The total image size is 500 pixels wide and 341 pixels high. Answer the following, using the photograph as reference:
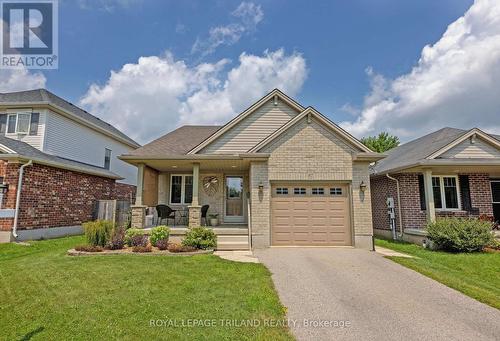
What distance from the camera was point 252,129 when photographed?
38.3ft

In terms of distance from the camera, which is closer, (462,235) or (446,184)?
(462,235)

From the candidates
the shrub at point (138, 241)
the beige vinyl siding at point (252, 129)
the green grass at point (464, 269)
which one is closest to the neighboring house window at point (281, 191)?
the beige vinyl siding at point (252, 129)

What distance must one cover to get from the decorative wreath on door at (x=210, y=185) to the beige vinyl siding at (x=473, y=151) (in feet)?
34.1

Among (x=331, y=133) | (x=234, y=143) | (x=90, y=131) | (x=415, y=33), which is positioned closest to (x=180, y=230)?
(x=234, y=143)

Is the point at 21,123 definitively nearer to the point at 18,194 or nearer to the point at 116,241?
the point at 18,194

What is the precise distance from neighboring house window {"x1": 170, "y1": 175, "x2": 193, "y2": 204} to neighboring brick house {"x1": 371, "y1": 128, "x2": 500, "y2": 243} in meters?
9.78

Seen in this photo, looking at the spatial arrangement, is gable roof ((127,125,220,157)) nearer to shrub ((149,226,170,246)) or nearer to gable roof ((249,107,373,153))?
shrub ((149,226,170,246))

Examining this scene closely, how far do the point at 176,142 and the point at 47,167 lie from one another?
580 cm

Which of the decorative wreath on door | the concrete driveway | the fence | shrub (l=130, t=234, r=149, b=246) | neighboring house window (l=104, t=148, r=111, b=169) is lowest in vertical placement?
the concrete driveway

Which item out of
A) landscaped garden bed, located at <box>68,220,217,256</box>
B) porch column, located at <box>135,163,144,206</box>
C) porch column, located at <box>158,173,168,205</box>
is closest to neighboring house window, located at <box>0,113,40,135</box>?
porch column, located at <box>158,173,168,205</box>

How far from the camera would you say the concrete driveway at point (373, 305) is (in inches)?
144

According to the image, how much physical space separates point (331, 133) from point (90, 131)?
15.0m

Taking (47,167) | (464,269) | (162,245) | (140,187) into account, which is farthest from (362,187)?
(47,167)

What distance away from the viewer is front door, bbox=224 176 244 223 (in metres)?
12.8
